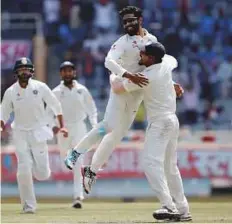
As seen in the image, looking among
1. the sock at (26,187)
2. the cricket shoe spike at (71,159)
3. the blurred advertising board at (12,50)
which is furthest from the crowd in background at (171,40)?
the cricket shoe spike at (71,159)

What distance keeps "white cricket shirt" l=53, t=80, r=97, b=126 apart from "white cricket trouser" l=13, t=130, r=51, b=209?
2.41 m

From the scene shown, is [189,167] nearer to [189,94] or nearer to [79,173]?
[189,94]

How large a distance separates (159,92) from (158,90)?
1.0 inches

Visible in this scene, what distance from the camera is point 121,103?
12539 mm

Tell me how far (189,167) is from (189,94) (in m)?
3.21

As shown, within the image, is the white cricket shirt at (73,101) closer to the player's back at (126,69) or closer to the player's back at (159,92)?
the player's back at (126,69)

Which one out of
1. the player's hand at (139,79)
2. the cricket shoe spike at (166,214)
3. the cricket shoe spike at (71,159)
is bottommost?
the cricket shoe spike at (166,214)

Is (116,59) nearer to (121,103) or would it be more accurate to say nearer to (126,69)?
(126,69)

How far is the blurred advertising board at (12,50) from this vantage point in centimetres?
2570

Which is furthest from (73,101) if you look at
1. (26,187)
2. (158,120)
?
(158,120)

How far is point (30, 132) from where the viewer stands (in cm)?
1462

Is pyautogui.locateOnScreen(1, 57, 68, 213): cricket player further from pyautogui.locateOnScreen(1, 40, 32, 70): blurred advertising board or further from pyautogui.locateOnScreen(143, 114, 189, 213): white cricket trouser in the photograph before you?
pyautogui.locateOnScreen(1, 40, 32, 70): blurred advertising board

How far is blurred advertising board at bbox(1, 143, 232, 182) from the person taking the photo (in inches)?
859

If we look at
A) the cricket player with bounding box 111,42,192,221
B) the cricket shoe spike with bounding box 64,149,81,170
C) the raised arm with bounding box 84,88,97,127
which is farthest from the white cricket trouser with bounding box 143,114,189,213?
the raised arm with bounding box 84,88,97,127
